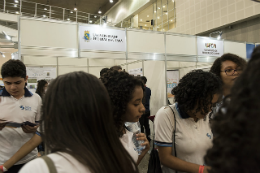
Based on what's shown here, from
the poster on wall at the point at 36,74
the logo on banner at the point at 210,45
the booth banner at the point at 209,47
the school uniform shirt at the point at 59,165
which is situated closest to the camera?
the school uniform shirt at the point at 59,165

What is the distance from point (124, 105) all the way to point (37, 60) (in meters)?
6.01

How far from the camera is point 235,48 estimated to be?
269 inches

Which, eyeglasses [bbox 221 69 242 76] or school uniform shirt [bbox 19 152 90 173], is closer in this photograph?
school uniform shirt [bbox 19 152 90 173]

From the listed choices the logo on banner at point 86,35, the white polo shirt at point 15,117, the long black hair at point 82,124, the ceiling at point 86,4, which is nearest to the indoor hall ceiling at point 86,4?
the ceiling at point 86,4

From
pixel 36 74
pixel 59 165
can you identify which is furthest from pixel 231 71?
pixel 36 74

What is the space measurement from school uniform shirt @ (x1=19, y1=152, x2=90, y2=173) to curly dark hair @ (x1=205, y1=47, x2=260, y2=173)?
386mm

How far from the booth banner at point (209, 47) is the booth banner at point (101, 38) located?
271 cm

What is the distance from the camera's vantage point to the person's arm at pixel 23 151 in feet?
4.60

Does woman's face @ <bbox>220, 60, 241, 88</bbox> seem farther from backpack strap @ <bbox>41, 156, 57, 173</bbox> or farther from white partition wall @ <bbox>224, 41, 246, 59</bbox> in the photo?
white partition wall @ <bbox>224, 41, 246, 59</bbox>

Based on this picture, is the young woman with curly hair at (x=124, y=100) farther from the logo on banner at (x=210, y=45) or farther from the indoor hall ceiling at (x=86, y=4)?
the indoor hall ceiling at (x=86, y=4)

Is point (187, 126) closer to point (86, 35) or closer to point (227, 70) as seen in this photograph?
point (227, 70)

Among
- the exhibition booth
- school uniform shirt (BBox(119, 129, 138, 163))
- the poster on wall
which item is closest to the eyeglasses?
school uniform shirt (BBox(119, 129, 138, 163))

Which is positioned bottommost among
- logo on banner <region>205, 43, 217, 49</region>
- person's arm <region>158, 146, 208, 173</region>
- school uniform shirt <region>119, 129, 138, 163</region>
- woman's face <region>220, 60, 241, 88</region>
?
person's arm <region>158, 146, 208, 173</region>

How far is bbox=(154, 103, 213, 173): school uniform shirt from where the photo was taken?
1287 mm
